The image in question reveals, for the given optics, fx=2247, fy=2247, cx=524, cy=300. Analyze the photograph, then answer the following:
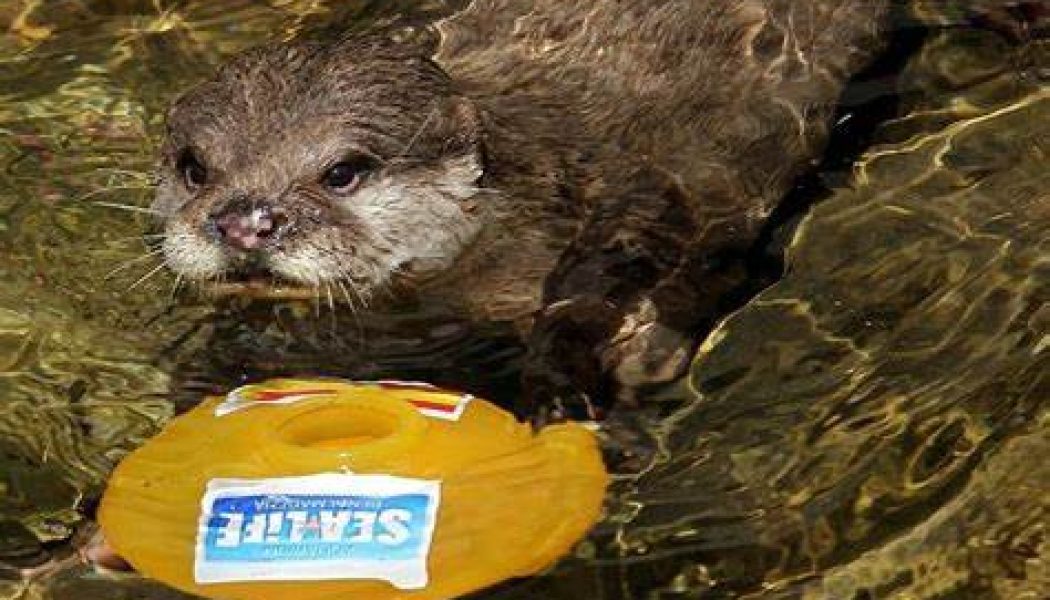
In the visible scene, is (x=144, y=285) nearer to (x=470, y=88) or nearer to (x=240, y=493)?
(x=470, y=88)

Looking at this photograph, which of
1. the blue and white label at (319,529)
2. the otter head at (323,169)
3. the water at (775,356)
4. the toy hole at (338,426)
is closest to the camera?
the blue and white label at (319,529)

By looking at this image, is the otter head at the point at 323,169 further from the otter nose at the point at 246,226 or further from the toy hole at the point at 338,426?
the toy hole at the point at 338,426

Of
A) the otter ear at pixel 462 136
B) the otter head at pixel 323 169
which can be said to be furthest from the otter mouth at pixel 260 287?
the otter ear at pixel 462 136

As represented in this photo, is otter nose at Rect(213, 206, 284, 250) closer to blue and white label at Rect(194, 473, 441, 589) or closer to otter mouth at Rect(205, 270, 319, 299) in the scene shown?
otter mouth at Rect(205, 270, 319, 299)

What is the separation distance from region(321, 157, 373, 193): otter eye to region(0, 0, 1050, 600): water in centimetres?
36

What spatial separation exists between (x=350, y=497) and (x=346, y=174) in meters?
Result: 0.95

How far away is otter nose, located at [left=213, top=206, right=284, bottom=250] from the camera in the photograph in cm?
381

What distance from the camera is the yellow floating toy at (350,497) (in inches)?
128

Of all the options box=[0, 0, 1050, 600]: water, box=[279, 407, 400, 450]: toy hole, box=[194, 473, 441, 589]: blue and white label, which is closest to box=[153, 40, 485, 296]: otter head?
box=[0, 0, 1050, 600]: water

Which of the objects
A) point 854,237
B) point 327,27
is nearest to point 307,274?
point 854,237

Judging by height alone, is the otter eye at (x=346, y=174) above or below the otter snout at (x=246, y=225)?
above

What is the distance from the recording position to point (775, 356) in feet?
13.7

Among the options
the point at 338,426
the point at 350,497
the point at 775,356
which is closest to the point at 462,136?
the point at 775,356

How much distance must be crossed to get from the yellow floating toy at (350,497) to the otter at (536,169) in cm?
33
